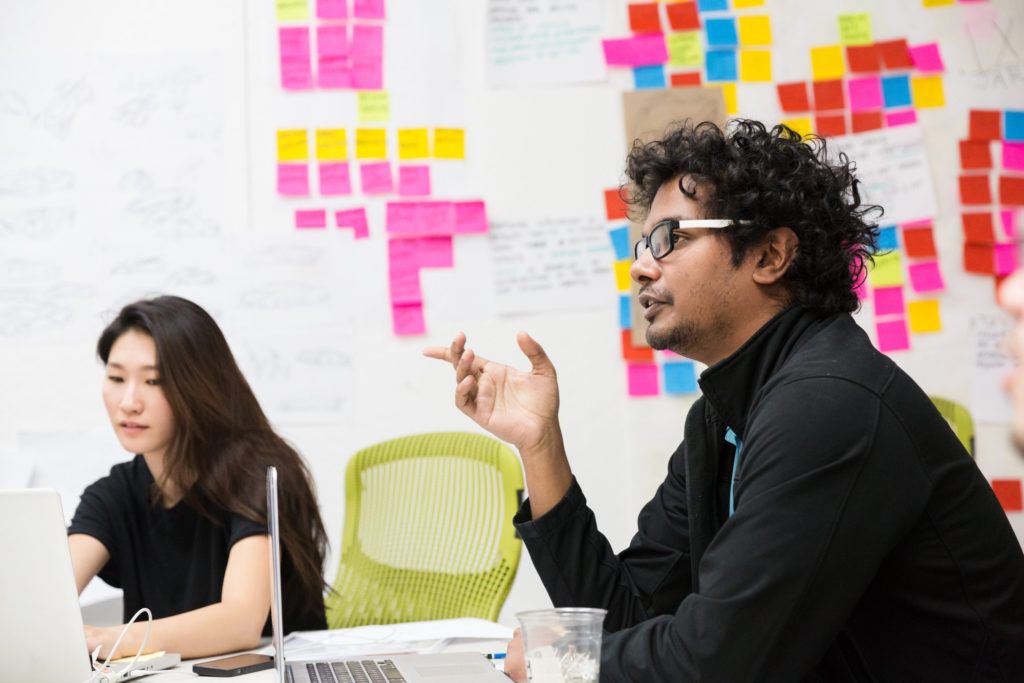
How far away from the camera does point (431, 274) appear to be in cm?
314

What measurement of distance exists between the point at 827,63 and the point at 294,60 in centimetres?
159

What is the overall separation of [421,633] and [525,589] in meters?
1.39

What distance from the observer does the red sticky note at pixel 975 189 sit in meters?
3.22

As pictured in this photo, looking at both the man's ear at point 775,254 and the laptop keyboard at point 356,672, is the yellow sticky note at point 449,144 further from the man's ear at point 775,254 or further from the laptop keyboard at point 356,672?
the laptop keyboard at point 356,672

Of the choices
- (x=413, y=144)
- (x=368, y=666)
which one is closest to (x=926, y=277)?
(x=413, y=144)

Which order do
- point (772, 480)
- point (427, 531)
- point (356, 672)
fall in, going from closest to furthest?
point (772, 480)
point (356, 672)
point (427, 531)

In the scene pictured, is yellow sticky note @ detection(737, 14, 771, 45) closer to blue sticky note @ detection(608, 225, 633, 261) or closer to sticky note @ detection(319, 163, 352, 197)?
blue sticky note @ detection(608, 225, 633, 261)

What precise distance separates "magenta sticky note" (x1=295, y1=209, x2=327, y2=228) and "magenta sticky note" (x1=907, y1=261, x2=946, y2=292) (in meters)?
1.75

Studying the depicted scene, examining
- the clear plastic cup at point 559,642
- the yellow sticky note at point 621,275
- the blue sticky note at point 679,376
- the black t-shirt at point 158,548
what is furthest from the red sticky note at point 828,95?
the clear plastic cup at point 559,642

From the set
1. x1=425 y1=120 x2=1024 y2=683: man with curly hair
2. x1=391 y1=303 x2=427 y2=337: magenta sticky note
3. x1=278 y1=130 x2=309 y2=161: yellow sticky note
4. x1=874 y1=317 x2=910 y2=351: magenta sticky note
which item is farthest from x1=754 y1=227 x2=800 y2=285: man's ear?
x1=278 y1=130 x2=309 y2=161: yellow sticky note

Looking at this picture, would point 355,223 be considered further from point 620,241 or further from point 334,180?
point 620,241

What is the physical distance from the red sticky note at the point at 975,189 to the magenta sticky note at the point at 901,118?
230 millimetres

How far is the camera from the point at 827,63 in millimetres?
3242

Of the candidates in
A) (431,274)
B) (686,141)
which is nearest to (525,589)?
(431,274)
